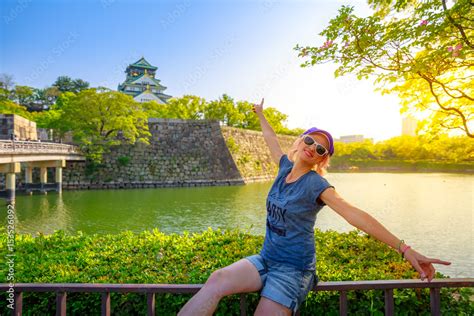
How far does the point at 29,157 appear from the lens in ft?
49.6

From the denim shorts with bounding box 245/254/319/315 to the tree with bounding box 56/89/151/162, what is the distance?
21.9 m

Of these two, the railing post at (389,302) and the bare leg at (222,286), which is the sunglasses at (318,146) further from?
the railing post at (389,302)

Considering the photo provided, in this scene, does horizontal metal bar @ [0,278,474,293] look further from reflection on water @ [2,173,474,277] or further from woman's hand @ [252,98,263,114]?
reflection on water @ [2,173,474,277]

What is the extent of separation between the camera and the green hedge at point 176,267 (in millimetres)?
2139

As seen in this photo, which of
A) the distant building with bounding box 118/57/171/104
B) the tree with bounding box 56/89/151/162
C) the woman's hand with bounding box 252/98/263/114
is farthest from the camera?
the distant building with bounding box 118/57/171/104

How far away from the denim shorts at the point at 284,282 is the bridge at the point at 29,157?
13766mm

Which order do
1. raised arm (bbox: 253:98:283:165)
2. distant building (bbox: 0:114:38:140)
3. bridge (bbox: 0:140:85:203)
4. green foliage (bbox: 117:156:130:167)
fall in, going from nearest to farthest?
raised arm (bbox: 253:98:283:165) → bridge (bbox: 0:140:85:203) → distant building (bbox: 0:114:38:140) → green foliage (bbox: 117:156:130:167)

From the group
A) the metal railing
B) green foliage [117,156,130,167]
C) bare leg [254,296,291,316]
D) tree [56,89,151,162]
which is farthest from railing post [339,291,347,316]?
green foliage [117,156,130,167]

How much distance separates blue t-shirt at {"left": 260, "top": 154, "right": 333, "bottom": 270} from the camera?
177 cm

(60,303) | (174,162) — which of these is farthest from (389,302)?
(174,162)

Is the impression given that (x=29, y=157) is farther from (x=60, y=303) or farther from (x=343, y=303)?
(x=343, y=303)

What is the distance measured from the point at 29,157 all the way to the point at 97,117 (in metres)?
7.73

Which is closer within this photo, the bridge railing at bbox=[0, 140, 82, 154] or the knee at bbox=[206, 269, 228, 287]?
the knee at bbox=[206, 269, 228, 287]

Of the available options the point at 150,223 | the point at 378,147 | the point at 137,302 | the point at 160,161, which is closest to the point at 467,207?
the point at 150,223
